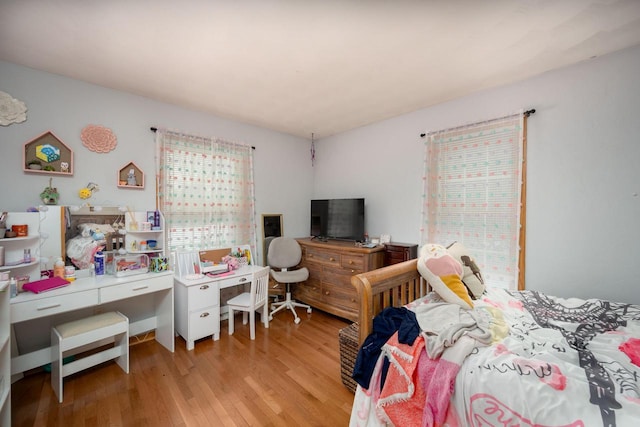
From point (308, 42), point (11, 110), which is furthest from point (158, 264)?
Result: point (308, 42)

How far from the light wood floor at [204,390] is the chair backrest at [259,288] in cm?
42

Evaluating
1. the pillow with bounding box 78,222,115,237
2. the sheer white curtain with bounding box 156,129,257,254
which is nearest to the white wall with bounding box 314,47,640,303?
the sheer white curtain with bounding box 156,129,257,254

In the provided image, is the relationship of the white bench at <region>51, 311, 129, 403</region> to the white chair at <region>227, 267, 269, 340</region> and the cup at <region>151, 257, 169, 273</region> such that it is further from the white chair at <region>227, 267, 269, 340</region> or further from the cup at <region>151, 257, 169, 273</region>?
the white chair at <region>227, 267, 269, 340</region>

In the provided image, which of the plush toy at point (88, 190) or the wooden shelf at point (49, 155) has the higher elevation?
the wooden shelf at point (49, 155)

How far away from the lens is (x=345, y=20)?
163 cm

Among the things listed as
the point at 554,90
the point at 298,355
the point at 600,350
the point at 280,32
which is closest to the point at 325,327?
the point at 298,355

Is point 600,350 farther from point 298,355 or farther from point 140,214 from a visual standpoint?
point 140,214

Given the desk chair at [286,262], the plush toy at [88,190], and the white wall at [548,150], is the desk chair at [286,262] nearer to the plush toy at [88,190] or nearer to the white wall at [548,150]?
the white wall at [548,150]

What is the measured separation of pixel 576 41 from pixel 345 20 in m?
1.72

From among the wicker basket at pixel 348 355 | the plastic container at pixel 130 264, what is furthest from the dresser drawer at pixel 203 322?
the wicker basket at pixel 348 355

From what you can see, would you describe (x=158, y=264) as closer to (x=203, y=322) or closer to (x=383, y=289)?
(x=203, y=322)

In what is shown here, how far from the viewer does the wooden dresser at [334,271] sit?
308 cm

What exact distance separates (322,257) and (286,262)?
51 cm

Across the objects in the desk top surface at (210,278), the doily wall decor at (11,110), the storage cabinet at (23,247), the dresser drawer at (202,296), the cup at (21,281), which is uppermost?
the doily wall decor at (11,110)
